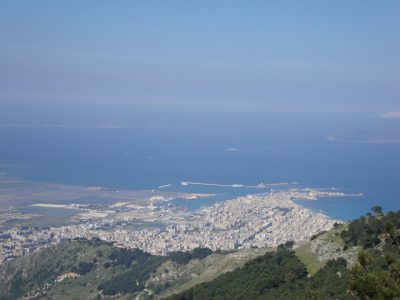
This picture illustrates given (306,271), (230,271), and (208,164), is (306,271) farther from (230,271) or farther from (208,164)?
(208,164)

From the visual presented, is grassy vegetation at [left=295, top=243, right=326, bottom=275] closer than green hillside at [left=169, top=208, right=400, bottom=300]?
No

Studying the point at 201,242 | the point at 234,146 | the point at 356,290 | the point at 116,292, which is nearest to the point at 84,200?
the point at 201,242

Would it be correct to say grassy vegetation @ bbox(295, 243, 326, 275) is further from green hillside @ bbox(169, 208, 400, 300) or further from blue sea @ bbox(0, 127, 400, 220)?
blue sea @ bbox(0, 127, 400, 220)

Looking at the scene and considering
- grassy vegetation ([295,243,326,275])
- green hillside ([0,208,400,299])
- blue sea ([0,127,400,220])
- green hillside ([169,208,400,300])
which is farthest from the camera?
blue sea ([0,127,400,220])

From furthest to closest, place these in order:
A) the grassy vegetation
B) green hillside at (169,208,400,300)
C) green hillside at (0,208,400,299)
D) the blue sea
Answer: the blue sea < the grassy vegetation < green hillside at (169,208,400,300) < green hillside at (0,208,400,299)

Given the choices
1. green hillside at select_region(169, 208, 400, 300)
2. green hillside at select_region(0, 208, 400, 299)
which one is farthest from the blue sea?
green hillside at select_region(169, 208, 400, 300)

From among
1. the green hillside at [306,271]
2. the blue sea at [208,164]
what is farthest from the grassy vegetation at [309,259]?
the blue sea at [208,164]

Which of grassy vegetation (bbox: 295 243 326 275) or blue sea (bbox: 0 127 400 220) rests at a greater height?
grassy vegetation (bbox: 295 243 326 275)

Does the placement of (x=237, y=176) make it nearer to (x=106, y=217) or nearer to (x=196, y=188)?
(x=196, y=188)

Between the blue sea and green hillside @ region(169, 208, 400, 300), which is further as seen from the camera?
the blue sea
